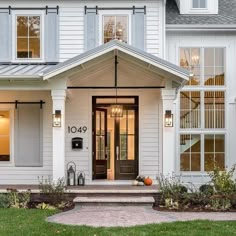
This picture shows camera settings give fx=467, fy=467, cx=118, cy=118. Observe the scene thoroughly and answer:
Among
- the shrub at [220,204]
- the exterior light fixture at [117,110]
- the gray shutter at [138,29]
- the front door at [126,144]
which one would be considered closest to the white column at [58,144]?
the exterior light fixture at [117,110]

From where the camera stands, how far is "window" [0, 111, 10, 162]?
13977 millimetres

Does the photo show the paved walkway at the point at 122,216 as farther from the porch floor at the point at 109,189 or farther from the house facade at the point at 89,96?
the house facade at the point at 89,96

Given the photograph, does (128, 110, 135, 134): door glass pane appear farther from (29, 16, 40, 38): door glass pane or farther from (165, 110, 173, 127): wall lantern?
(29, 16, 40, 38): door glass pane

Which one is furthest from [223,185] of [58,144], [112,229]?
[58,144]

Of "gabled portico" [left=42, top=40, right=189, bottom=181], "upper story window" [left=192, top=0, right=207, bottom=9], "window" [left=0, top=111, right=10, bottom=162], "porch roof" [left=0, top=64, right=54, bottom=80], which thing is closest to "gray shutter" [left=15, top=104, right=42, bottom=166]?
"window" [left=0, top=111, right=10, bottom=162]

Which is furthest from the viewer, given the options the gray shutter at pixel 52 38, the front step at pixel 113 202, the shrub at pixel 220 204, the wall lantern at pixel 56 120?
the gray shutter at pixel 52 38

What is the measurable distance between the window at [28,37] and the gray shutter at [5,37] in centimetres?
24

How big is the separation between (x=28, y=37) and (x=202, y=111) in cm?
595

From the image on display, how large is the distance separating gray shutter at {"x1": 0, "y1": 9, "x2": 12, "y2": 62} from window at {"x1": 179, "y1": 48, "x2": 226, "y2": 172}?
5429 millimetres

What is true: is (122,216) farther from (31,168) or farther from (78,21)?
(78,21)

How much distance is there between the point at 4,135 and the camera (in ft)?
46.0

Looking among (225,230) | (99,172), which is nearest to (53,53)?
(99,172)

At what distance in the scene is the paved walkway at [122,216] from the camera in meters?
8.95

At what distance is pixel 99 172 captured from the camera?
14.0 m
